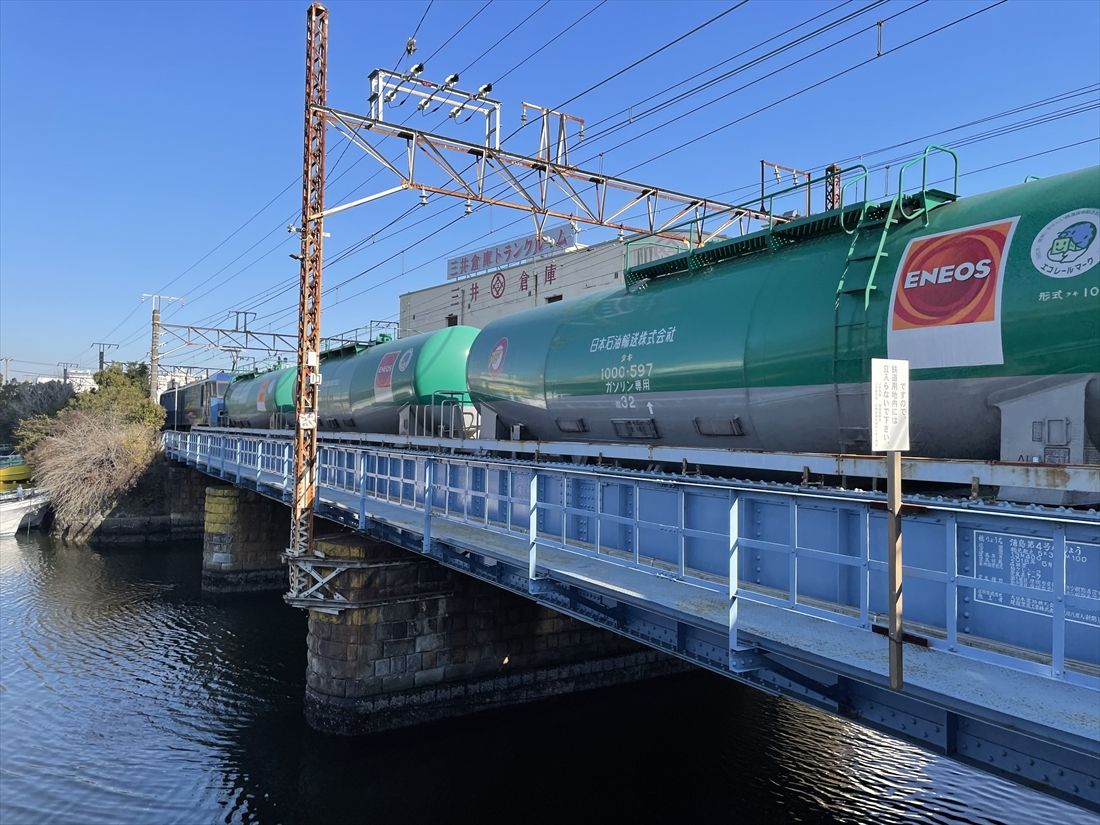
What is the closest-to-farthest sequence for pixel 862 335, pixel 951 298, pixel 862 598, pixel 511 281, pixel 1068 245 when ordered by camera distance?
pixel 862 598 < pixel 1068 245 < pixel 951 298 < pixel 862 335 < pixel 511 281

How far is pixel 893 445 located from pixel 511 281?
34596mm

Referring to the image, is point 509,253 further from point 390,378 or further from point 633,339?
point 633,339

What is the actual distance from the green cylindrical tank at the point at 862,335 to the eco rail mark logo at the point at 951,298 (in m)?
0.01

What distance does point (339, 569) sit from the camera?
13180mm

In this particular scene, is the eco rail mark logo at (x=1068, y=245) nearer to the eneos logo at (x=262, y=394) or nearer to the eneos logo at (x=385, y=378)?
the eneos logo at (x=385, y=378)

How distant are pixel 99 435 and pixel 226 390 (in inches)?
248

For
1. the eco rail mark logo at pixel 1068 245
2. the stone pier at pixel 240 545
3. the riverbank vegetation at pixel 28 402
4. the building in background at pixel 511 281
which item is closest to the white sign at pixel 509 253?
the building in background at pixel 511 281

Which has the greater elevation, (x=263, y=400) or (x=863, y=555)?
(x=263, y=400)

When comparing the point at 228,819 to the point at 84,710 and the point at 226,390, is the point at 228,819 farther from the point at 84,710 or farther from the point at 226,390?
the point at 226,390

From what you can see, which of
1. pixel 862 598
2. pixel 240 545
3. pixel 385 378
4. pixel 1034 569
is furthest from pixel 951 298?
pixel 240 545

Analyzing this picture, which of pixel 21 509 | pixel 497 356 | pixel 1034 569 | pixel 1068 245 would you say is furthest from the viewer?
pixel 21 509

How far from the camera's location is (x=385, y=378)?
18.7m

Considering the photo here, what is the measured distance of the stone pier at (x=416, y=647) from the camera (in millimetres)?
13273

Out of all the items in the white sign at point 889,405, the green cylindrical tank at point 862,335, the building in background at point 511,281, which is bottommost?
the white sign at point 889,405
